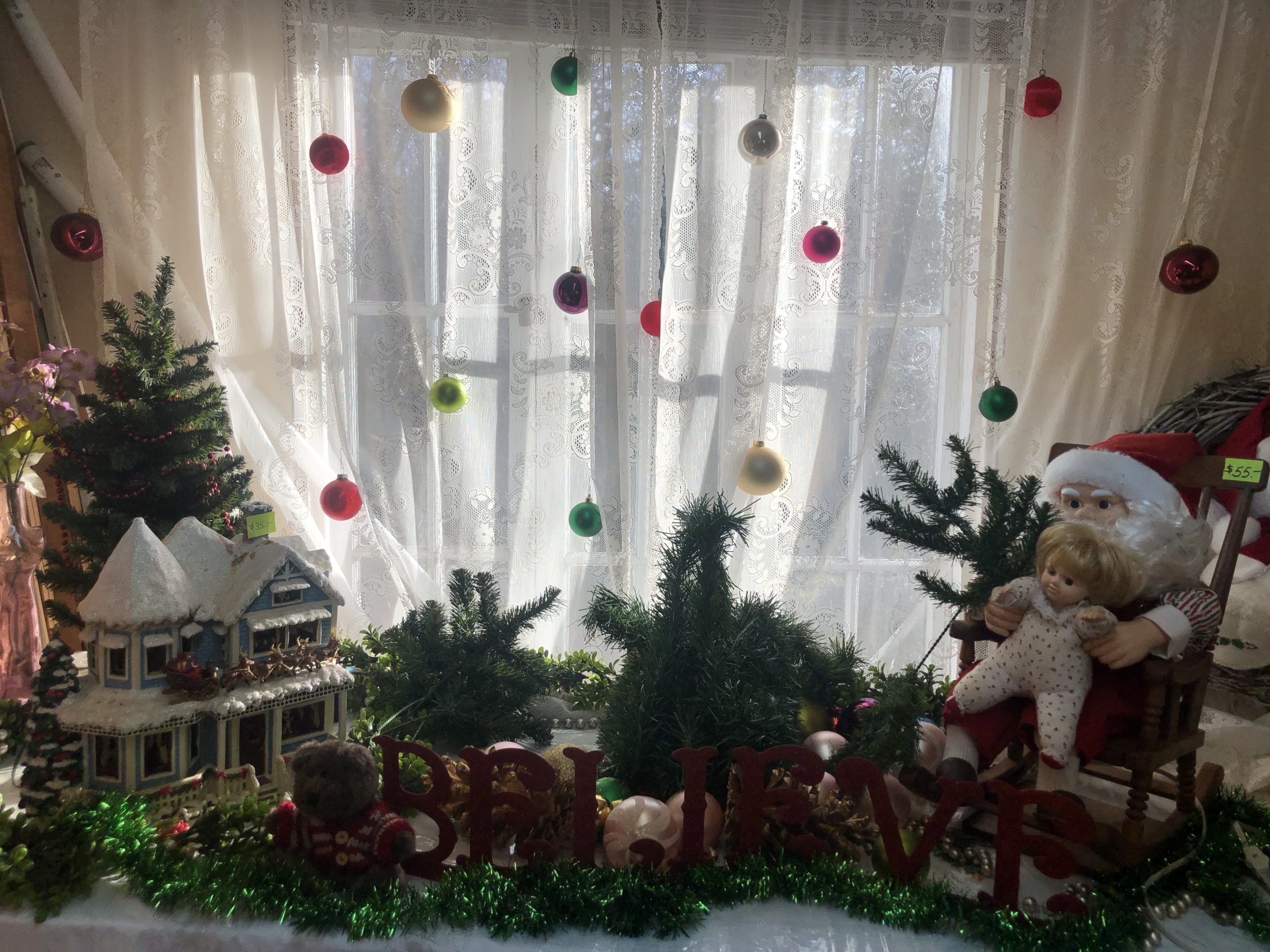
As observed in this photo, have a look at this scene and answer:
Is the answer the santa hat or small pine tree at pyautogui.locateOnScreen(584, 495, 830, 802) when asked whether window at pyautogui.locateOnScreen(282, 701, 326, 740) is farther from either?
the santa hat

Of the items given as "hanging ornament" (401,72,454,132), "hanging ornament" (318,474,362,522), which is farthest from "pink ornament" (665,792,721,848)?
"hanging ornament" (401,72,454,132)

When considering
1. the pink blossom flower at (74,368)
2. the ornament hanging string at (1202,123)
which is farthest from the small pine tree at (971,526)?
the pink blossom flower at (74,368)

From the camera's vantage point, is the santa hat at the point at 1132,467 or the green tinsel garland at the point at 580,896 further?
the santa hat at the point at 1132,467

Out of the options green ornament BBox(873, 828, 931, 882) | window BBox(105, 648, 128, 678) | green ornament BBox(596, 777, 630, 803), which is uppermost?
window BBox(105, 648, 128, 678)

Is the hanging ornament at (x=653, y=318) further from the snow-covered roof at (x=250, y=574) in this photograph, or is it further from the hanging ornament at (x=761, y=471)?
the snow-covered roof at (x=250, y=574)

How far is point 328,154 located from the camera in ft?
5.50

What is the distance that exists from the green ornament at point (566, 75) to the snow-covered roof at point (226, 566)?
1.06m

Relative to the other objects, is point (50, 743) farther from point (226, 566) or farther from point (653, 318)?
point (653, 318)

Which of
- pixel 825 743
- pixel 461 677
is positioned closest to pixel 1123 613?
pixel 825 743

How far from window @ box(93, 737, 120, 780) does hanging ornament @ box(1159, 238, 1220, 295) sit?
74.9 inches

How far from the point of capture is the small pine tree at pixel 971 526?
1.07 meters

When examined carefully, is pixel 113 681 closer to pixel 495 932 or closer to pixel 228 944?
pixel 228 944

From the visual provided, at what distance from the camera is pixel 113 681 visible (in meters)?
1.04

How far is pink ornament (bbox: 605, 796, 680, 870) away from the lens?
38.4 inches
